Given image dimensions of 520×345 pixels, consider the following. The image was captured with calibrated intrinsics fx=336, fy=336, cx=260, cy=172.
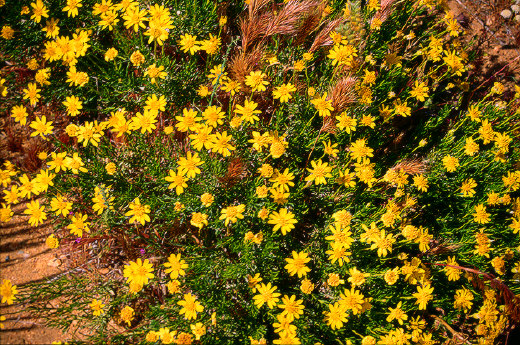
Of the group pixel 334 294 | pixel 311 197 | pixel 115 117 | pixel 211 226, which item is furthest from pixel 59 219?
pixel 334 294

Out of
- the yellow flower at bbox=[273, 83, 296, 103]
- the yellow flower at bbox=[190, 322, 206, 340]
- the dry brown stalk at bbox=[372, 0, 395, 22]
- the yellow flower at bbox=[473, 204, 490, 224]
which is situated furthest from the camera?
the dry brown stalk at bbox=[372, 0, 395, 22]

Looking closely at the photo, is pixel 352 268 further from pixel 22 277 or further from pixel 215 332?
pixel 22 277

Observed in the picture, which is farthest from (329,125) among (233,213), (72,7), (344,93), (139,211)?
(72,7)

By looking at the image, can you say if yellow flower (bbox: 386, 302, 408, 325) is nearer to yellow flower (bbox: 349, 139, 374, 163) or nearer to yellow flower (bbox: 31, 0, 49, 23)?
yellow flower (bbox: 349, 139, 374, 163)

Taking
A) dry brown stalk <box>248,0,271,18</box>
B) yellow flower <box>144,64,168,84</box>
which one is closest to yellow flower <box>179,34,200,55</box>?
yellow flower <box>144,64,168,84</box>

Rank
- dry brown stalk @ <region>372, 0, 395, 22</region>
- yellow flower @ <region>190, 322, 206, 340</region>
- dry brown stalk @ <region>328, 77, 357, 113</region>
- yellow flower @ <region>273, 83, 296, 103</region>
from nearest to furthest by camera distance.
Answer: yellow flower @ <region>190, 322, 206, 340</region>
dry brown stalk @ <region>328, 77, 357, 113</region>
yellow flower @ <region>273, 83, 296, 103</region>
dry brown stalk @ <region>372, 0, 395, 22</region>

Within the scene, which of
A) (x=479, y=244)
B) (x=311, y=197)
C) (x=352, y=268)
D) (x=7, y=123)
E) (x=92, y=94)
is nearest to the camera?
(x=352, y=268)

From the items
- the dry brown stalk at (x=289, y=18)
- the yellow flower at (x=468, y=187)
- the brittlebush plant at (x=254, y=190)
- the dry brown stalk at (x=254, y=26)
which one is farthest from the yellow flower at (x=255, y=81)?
the yellow flower at (x=468, y=187)
